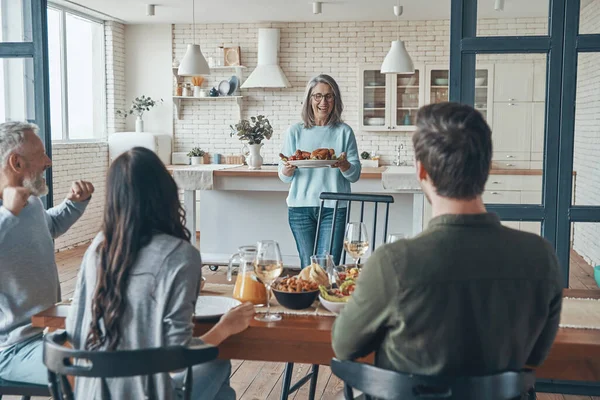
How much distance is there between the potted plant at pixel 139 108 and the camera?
9.17 meters

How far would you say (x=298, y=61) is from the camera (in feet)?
30.5

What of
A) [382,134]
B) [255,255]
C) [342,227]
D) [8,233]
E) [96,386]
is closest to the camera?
[96,386]

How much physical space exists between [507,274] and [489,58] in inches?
72.1

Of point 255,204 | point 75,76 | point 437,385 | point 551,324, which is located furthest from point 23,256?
point 75,76

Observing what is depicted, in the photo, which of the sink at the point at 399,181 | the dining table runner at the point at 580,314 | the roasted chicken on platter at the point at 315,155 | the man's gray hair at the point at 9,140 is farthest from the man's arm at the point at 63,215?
the sink at the point at 399,181

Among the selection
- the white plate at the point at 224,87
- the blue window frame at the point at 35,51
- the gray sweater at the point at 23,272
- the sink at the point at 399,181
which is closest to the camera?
the gray sweater at the point at 23,272

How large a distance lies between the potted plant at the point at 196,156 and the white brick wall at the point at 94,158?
1.06m

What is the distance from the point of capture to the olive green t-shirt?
1271 mm

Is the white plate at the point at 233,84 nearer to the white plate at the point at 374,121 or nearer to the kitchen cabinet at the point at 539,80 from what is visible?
the white plate at the point at 374,121

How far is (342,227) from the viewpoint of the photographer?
3.44 m

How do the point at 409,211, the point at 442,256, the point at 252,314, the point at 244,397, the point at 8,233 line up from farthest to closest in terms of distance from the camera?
the point at 409,211 → the point at 244,397 → the point at 8,233 → the point at 252,314 → the point at 442,256

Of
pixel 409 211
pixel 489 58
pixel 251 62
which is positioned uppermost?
pixel 251 62

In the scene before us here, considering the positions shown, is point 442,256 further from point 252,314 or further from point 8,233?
point 8,233

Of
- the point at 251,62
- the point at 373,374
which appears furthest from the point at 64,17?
the point at 373,374
